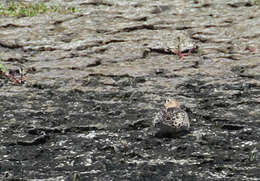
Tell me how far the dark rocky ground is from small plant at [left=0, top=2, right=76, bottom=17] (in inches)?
11.4

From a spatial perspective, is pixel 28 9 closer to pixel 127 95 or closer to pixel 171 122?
pixel 127 95

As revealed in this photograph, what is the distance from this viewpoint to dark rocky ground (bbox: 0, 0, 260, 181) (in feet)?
11.3

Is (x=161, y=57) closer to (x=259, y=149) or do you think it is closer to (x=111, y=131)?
(x=111, y=131)

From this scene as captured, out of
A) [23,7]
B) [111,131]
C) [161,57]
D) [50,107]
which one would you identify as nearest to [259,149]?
[111,131]

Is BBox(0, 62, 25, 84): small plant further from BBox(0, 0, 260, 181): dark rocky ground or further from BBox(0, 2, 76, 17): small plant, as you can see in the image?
BBox(0, 2, 76, 17): small plant

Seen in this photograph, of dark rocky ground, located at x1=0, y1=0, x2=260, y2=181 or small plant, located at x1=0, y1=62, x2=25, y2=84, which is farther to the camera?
small plant, located at x1=0, y1=62, x2=25, y2=84

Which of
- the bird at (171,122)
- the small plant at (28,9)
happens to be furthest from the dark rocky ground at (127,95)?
the small plant at (28,9)

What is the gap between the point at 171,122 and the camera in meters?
3.74

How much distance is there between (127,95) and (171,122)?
1.06 m

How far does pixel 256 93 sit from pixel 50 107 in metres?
1.51

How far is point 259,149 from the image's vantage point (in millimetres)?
3564

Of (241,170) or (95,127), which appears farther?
(95,127)

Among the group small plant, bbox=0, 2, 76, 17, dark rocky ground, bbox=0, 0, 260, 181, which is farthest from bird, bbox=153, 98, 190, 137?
small plant, bbox=0, 2, 76, 17

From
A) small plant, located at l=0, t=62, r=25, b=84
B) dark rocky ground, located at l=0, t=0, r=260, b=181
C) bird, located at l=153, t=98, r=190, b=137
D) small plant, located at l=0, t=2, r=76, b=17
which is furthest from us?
small plant, located at l=0, t=2, r=76, b=17
